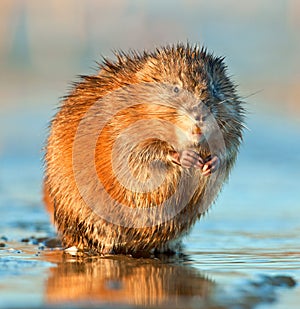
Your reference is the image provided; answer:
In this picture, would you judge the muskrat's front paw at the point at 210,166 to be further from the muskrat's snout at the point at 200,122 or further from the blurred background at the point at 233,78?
the blurred background at the point at 233,78

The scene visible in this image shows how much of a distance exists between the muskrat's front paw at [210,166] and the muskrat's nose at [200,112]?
33cm

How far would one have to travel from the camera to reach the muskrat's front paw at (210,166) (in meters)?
6.27

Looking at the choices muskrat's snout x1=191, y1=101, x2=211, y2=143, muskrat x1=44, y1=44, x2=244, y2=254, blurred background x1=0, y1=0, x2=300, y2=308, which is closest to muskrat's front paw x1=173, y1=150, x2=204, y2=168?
muskrat x1=44, y1=44, x2=244, y2=254

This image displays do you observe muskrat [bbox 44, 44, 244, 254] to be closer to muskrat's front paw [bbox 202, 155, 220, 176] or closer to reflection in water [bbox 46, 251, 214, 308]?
muskrat's front paw [bbox 202, 155, 220, 176]

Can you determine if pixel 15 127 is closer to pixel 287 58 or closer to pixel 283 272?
pixel 287 58

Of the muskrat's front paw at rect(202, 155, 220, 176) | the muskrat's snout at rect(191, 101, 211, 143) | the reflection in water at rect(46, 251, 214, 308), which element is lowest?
the reflection in water at rect(46, 251, 214, 308)

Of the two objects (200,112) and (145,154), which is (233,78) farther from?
(200,112)

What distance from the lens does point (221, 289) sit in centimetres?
496

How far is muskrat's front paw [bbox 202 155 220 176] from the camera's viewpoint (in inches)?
247

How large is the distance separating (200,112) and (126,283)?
1.43 m

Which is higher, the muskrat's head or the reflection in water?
the muskrat's head

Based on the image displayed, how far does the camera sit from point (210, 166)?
627 cm

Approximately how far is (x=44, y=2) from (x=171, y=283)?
733 inches

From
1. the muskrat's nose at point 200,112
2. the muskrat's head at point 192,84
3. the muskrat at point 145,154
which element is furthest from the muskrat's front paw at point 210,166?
the muskrat's nose at point 200,112
